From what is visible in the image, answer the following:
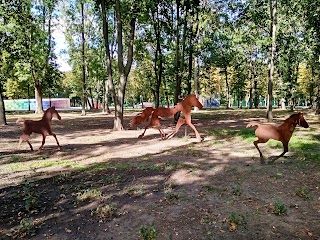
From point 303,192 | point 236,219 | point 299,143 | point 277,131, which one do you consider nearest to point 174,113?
point 299,143

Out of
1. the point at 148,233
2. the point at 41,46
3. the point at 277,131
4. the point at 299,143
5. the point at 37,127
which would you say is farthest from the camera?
the point at 41,46

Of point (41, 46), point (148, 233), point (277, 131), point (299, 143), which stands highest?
point (41, 46)

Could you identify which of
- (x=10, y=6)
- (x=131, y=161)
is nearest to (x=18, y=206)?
(x=131, y=161)

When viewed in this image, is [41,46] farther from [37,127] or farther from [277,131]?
[277,131]

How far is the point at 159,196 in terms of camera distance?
691cm

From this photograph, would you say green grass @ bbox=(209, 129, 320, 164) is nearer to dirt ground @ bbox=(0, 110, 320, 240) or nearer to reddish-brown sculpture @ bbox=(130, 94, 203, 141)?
dirt ground @ bbox=(0, 110, 320, 240)

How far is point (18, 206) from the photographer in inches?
259

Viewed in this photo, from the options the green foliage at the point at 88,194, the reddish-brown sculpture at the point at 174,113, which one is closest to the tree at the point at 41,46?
the reddish-brown sculpture at the point at 174,113

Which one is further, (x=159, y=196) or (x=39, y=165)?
(x=39, y=165)

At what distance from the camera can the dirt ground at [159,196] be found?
214 inches

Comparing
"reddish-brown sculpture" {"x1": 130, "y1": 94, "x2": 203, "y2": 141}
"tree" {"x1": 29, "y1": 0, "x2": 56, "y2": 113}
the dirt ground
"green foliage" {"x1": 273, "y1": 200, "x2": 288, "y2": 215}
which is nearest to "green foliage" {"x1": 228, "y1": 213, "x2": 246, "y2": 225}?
the dirt ground

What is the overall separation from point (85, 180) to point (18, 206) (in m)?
1.96

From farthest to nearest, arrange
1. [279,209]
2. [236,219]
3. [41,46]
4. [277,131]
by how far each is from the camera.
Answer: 1. [41,46]
2. [277,131]
3. [279,209]
4. [236,219]

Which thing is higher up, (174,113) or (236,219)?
(174,113)
